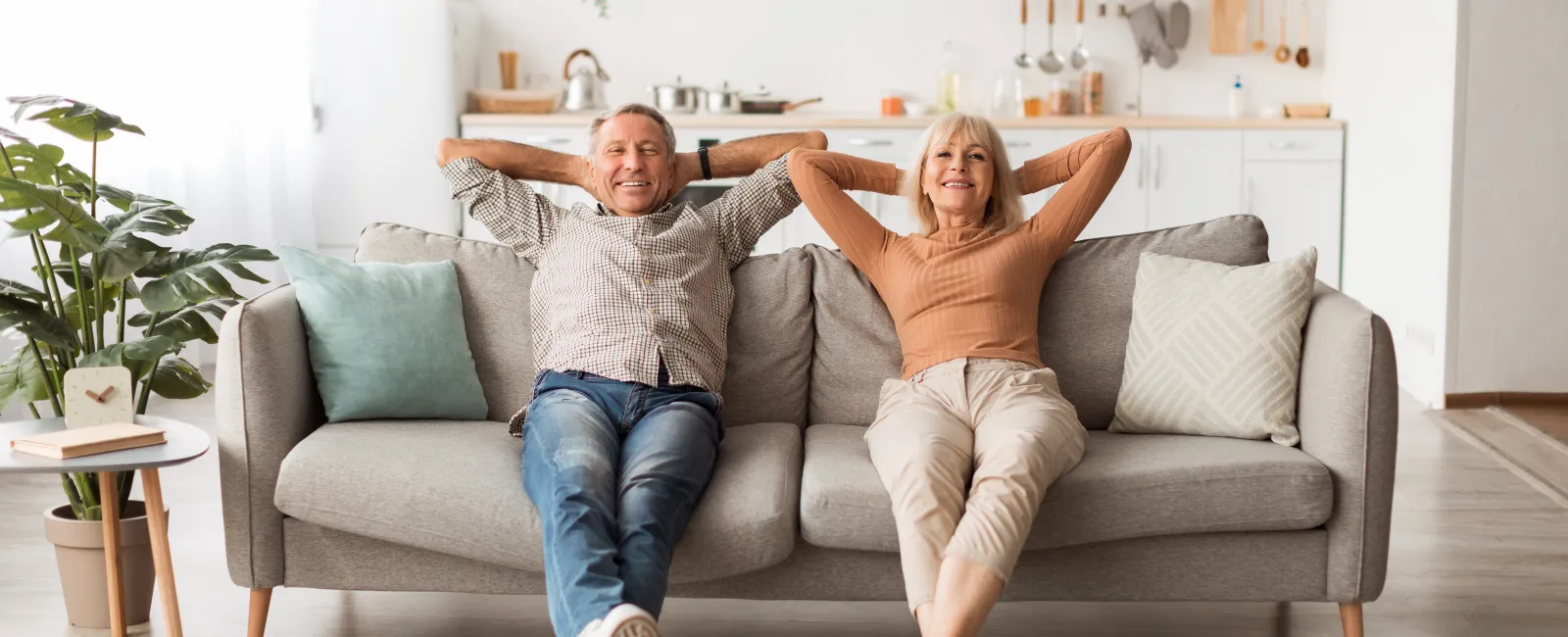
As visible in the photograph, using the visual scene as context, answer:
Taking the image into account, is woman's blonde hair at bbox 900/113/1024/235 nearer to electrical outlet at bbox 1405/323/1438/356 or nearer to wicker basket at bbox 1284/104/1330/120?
electrical outlet at bbox 1405/323/1438/356

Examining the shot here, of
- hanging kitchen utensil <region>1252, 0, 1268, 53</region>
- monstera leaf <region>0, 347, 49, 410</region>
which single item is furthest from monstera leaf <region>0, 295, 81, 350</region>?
hanging kitchen utensil <region>1252, 0, 1268, 53</region>

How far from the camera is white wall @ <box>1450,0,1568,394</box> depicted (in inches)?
172

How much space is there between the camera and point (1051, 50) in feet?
20.0

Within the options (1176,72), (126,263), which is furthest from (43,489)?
(1176,72)

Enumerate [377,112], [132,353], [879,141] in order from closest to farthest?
[132,353]
[377,112]
[879,141]

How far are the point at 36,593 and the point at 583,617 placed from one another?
1495 mm

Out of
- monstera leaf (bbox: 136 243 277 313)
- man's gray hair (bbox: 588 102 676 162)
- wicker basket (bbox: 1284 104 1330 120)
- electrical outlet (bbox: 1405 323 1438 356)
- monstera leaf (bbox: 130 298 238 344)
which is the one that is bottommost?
electrical outlet (bbox: 1405 323 1438 356)

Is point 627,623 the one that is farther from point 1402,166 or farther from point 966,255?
point 1402,166

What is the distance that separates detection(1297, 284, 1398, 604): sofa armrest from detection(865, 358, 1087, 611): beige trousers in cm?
42

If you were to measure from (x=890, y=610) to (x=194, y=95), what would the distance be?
3458 mm

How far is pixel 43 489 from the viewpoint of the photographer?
11.5 feet

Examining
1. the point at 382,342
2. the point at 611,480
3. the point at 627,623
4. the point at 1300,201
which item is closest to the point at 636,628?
the point at 627,623

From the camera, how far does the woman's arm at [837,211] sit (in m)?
2.64

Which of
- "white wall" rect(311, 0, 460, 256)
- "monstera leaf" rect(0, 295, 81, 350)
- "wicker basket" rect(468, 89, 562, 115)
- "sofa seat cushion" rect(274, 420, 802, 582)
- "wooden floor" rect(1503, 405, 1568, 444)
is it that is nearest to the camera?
"sofa seat cushion" rect(274, 420, 802, 582)
